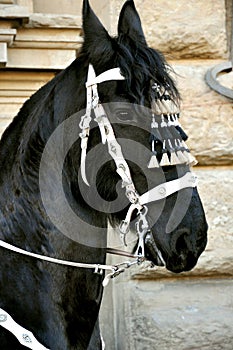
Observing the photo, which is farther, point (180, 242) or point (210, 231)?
point (210, 231)

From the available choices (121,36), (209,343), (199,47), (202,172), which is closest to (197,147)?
(202,172)

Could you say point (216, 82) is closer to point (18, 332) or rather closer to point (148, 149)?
point (148, 149)

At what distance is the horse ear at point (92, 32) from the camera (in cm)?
267

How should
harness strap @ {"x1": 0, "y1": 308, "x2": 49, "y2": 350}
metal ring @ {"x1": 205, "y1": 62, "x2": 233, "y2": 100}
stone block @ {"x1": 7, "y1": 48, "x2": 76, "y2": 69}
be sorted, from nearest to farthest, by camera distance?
harness strap @ {"x1": 0, "y1": 308, "x2": 49, "y2": 350} < stone block @ {"x1": 7, "y1": 48, "x2": 76, "y2": 69} < metal ring @ {"x1": 205, "y1": 62, "x2": 233, "y2": 100}

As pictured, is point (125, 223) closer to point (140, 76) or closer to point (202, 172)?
point (140, 76)

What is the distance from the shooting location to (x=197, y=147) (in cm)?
416

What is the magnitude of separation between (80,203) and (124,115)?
278 mm

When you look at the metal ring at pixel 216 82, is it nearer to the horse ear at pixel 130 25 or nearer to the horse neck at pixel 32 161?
the horse ear at pixel 130 25

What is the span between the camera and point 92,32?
269cm

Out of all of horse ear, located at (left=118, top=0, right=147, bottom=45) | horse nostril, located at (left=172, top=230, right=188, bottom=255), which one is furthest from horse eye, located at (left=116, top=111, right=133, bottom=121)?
horse nostril, located at (left=172, top=230, right=188, bottom=255)

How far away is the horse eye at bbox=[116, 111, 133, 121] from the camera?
Result: 2594mm

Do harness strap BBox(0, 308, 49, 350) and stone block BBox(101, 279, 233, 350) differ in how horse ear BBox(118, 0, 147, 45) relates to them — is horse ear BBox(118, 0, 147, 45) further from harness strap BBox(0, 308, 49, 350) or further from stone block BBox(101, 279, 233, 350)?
stone block BBox(101, 279, 233, 350)

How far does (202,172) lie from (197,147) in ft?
0.37

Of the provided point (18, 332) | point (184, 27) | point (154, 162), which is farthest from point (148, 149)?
point (184, 27)
